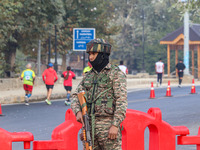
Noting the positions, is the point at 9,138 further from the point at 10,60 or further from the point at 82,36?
the point at 10,60

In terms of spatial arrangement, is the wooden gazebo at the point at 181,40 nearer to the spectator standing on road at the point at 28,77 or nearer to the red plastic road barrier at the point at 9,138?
the spectator standing on road at the point at 28,77

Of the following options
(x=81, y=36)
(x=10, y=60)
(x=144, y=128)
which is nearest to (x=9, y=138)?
(x=144, y=128)

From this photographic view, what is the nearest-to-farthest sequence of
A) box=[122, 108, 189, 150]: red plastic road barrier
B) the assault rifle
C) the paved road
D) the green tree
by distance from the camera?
the assault rifle
box=[122, 108, 189, 150]: red plastic road barrier
the paved road
the green tree

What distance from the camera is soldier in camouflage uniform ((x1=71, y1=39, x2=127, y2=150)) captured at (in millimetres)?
4789

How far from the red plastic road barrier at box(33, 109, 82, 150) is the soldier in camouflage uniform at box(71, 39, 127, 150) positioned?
0.77m

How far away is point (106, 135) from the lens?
4.80 m

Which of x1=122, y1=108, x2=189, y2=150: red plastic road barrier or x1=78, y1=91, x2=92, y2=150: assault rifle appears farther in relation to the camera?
x1=122, y1=108, x2=189, y2=150: red plastic road barrier

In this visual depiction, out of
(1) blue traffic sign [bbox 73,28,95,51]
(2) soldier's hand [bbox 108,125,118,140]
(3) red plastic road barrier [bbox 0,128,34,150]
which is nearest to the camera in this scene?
(2) soldier's hand [bbox 108,125,118,140]

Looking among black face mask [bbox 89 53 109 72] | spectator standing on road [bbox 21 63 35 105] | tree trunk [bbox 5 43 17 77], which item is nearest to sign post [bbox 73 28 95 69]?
tree trunk [bbox 5 43 17 77]

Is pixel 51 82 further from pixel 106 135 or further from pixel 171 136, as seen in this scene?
pixel 106 135

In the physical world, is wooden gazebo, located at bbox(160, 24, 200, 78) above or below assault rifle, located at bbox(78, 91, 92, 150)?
above

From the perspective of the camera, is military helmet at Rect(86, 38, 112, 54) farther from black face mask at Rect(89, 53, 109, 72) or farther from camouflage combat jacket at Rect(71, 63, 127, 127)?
camouflage combat jacket at Rect(71, 63, 127, 127)

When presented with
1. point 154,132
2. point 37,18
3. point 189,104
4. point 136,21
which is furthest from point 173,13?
point 154,132

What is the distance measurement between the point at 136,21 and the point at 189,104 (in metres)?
50.5
